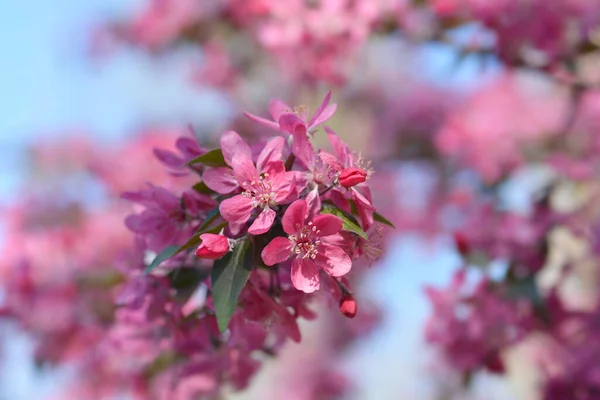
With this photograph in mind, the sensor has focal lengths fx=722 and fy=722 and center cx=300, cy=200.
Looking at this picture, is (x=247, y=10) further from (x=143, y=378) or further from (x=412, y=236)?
(x=412, y=236)

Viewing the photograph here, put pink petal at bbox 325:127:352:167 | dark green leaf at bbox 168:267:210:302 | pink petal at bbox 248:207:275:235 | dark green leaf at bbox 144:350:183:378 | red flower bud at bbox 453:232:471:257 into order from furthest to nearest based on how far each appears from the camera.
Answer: red flower bud at bbox 453:232:471:257
dark green leaf at bbox 144:350:183:378
dark green leaf at bbox 168:267:210:302
pink petal at bbox 325:127:352:167
pink petal at bbox 248:207:275:235

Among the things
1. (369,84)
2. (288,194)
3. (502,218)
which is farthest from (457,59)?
(369,84)

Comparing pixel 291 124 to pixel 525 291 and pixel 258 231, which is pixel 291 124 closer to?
pixel 258 231

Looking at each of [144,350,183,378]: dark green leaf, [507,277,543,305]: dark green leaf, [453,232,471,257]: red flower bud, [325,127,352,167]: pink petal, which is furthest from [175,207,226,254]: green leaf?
[507,277,543,305]: dark green leaf

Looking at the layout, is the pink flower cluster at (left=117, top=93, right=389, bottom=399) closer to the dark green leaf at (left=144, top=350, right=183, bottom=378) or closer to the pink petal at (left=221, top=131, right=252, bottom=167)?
the pink petal at (left=221, top=131, right=252, bottom=167)

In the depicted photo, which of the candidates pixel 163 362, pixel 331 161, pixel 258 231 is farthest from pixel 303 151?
pixel 163 362

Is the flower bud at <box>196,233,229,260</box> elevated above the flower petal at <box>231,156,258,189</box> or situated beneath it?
situated beneath

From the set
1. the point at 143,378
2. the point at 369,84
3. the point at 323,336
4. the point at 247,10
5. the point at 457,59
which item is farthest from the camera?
the point at 369,84
